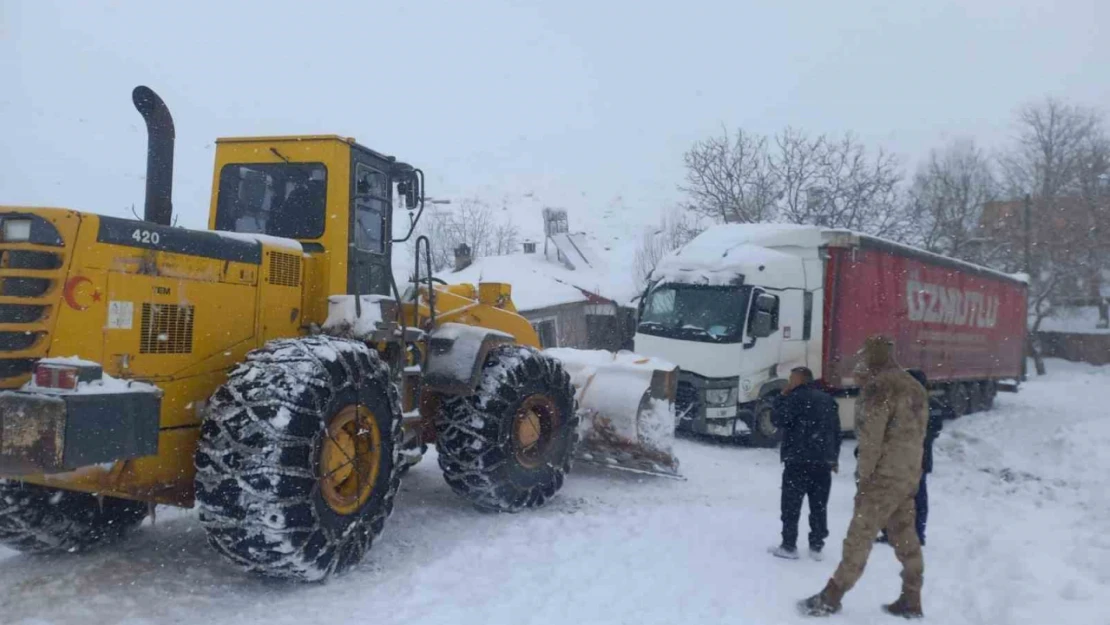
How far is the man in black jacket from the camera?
6336mm

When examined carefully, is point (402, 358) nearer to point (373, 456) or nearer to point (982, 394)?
point (373, 456)

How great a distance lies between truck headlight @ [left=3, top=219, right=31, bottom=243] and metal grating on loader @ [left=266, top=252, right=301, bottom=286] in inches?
60.9

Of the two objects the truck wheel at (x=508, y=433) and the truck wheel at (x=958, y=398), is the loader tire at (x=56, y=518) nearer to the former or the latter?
the truck wheel at (x=508, y=433)

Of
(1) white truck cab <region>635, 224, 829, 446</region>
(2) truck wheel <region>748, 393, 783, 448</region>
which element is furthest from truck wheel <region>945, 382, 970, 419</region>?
(2) truck wheel <region>748, 393, 783, 448</region>

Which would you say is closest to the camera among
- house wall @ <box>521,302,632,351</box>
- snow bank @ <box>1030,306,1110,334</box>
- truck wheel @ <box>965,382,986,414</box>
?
truck wheel @ <box>965,382,986,414</box>

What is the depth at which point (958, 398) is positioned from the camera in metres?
17.8

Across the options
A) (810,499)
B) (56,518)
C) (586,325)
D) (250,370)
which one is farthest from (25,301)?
(586,325)

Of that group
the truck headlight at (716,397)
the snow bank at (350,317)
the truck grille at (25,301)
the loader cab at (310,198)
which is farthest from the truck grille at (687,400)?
the truck grille at (25,301)

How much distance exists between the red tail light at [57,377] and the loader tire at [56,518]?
4.82 feet

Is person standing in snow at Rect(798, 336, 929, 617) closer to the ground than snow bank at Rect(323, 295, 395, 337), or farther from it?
closer to the ground

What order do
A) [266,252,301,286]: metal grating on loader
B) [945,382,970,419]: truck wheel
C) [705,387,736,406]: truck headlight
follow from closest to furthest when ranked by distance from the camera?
[266,252,301,286]: metal grating on loader, [705,387,736,406]: truck headlight, [945,382,970,419]: truck wheel

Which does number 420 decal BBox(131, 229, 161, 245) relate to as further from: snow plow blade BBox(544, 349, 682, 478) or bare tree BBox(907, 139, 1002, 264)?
bare tree BBox(907, 139, 1002, 264)

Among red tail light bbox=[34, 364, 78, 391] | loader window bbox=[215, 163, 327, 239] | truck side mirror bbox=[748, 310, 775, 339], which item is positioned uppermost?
loader window bbox=[215, 163, 327, 239]

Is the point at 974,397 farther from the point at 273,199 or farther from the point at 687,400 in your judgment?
the point at 273,199
